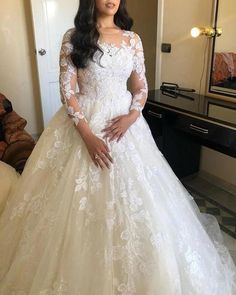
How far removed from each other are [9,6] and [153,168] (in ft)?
8.62

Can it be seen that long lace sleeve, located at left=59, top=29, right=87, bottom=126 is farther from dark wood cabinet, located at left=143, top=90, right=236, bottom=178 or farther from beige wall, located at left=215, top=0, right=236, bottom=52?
beige wall, located at left=215, top=0, right=236, bottom=52

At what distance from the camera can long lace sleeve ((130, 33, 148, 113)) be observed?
4.66 feet

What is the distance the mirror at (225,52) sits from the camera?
7.05 ft

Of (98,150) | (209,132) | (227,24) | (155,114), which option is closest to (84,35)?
(98,150)

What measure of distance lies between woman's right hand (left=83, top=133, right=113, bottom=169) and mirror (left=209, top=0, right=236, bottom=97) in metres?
1.37

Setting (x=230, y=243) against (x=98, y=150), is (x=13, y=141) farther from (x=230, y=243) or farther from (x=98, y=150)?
(x=230, y=243)

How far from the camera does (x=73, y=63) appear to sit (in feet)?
4.29

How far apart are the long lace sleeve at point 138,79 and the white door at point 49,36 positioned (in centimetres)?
197

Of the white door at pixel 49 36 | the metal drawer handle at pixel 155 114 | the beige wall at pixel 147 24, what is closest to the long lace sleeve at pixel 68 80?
the metal drawer handle at pixel 155 114

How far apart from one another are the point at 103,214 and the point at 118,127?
36cm

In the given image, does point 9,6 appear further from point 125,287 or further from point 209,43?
point 125,287

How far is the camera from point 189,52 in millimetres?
2479

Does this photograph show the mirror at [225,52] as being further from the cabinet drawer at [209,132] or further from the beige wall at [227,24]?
the cabinet drawer at [209,132]

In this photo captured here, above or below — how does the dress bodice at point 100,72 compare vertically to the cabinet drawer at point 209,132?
above
